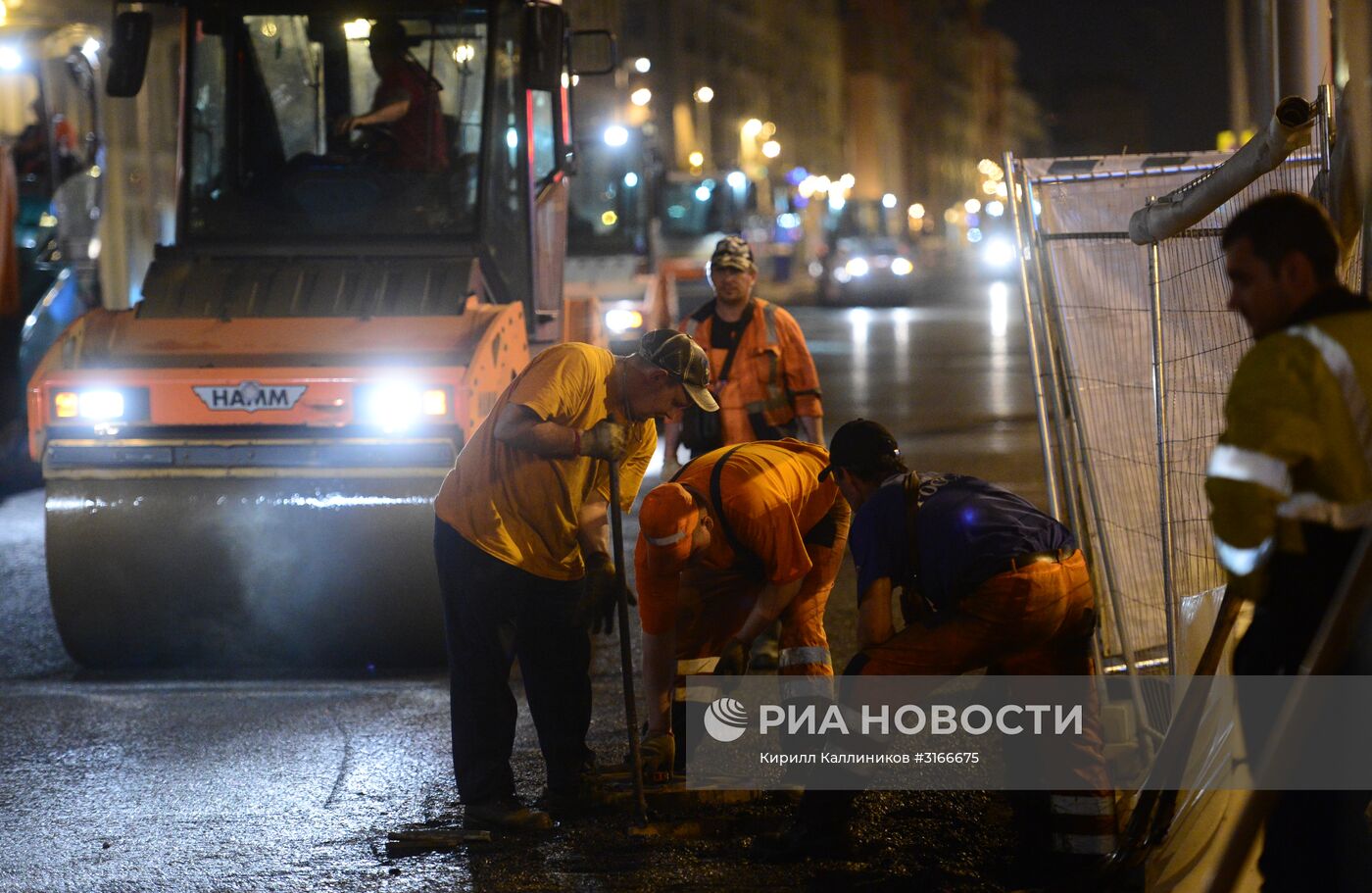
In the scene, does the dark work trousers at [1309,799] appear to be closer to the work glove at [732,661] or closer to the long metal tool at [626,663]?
the long metal tool at [626,663]

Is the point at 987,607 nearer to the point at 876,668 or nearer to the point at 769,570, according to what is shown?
the point at 876,668

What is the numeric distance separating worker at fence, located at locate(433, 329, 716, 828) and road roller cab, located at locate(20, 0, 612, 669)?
180cm

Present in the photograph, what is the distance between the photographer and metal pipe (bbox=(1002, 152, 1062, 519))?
20.2 ft

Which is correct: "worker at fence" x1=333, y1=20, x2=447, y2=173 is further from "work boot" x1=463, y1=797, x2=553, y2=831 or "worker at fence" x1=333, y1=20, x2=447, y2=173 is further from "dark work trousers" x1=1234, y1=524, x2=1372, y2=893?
"dark work trousers" x1=1234, y1=524, x2=1372, y2=893

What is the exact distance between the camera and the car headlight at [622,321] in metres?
15.4

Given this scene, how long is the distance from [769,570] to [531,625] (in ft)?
2.51

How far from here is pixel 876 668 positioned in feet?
14.9

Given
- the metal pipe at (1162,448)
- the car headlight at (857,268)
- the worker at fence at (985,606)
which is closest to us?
the worker at fence at (985,606)

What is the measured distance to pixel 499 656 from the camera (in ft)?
16.8

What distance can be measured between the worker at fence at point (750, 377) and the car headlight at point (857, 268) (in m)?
31.6

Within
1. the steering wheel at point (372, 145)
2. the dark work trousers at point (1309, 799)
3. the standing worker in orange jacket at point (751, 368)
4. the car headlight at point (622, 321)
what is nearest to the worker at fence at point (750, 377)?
the standing worker in orange jacket at point (751, 368)

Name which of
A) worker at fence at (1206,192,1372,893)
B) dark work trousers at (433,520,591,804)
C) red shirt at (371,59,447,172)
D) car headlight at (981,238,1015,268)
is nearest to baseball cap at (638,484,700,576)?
dark work trousers at (433,520,591,804)

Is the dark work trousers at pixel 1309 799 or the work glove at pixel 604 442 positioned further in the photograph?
the work glove at pixel 604 442

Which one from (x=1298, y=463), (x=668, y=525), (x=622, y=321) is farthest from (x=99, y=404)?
(x=622, y=321)
